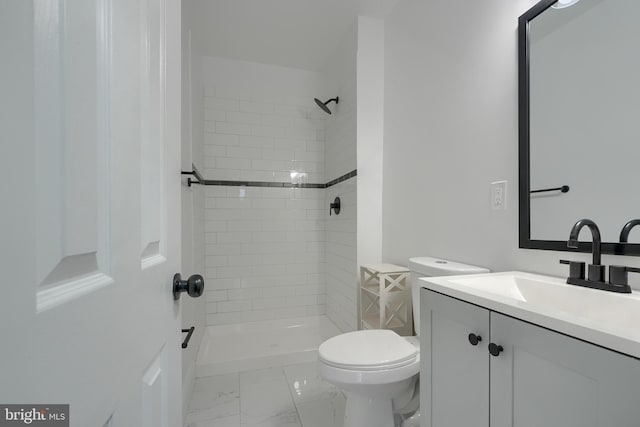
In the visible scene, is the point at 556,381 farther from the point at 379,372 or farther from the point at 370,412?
the point at 370,412

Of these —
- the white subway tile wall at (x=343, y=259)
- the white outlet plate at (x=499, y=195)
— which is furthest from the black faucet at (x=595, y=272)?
the white subway tile wall at (x=343, y=259)

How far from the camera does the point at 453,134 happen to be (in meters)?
1.41

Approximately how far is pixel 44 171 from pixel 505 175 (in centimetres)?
136

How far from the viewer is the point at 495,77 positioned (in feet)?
3.85

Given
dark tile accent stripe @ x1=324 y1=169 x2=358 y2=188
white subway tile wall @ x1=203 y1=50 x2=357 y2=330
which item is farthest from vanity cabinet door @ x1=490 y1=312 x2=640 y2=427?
white subway tile wall @ x1=203 y1=50 x2=357 y2=330

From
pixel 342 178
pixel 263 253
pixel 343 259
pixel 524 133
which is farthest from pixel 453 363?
pixel 263 253

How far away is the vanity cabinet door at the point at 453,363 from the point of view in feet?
2.34

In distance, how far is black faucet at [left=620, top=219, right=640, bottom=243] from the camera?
75 cm

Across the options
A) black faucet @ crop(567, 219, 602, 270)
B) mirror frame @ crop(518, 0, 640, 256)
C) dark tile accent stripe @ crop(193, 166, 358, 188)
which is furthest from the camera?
dark tile accent stripe @ crop(193, 166, 358, 188)

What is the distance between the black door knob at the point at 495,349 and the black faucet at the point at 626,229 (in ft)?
1.66

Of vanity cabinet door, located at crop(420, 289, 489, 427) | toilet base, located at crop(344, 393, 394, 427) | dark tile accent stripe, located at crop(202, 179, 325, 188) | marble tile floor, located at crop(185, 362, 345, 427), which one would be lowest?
marble tile floor, located at crop(185, 362, 345, 427)

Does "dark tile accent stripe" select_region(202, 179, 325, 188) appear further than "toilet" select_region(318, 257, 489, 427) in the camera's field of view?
Yes

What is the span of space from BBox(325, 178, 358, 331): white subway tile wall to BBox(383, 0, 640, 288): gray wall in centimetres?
27

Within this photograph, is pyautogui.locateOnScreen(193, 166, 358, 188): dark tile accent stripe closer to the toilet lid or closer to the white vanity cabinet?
the toilet lid
